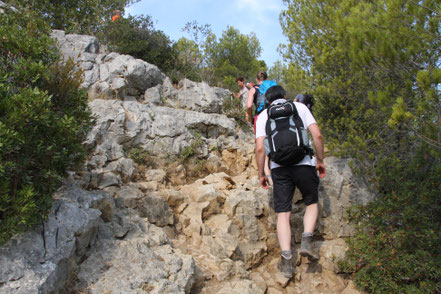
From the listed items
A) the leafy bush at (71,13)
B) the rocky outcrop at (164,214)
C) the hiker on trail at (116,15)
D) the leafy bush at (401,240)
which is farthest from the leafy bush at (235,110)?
the leafy bush at (71,13)

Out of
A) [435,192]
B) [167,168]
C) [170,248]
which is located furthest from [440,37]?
[167,168]

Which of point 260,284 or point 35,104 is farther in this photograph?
point 260,284

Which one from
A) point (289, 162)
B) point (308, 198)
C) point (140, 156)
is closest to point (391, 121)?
point (289, 162)

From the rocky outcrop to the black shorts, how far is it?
44.8 inches

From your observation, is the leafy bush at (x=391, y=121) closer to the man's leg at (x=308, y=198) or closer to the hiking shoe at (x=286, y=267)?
the man's leg at (x=308, y=198)

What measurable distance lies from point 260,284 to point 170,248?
134 cm

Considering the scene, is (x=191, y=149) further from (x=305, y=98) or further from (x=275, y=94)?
(x=275, y=94)

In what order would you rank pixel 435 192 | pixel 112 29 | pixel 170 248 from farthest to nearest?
pixel 112 29 < pixel 435 192 < pixel 170 248

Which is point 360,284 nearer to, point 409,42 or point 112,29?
point 409,42

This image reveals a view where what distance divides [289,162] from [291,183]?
1.14ft

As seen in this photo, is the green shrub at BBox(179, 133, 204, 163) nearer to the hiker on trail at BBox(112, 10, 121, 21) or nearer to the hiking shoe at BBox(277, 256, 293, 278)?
the hiking shoe at BBox(277, 256, 293, 278)

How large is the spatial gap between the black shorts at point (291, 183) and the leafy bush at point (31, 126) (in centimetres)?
256

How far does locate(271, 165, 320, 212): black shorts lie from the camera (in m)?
4.32

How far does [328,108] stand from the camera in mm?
7730
